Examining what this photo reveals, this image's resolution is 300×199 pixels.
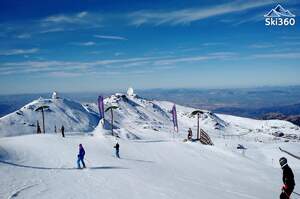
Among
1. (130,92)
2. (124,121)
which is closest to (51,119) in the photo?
(124,121)

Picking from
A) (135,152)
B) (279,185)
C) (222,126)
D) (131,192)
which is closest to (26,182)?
(131,192)

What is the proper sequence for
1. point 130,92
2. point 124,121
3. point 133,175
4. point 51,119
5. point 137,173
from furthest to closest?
point 130,92 → point 124,121 → point 51,119 → point 137,173 → point 133,175

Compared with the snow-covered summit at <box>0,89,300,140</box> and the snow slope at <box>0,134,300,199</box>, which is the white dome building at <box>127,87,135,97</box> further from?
the snow slope at <box>0,134,300,199</box>

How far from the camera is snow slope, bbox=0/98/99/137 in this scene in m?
100

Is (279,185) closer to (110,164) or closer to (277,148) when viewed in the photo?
(110,164)

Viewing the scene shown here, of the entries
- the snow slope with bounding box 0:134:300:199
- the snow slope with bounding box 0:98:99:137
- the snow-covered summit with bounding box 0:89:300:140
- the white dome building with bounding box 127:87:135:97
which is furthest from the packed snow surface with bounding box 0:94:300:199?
the white dome building with bounding box 127:87:135:97

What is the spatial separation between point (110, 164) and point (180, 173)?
19.1 feet

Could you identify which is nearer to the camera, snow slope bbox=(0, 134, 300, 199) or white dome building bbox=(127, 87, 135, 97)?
snow slope bbox=(0, 134, 300, 199)

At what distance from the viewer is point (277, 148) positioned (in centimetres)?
5834

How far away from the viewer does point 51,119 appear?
112688mm

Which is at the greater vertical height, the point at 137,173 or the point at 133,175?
the point at 133,175

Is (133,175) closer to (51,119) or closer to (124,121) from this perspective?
(51,119)

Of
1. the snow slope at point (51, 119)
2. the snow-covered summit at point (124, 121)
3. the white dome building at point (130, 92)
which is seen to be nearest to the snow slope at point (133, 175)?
the snow-covered summit at point (124, 121)

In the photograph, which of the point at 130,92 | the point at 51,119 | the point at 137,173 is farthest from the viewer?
the point at 130,92
